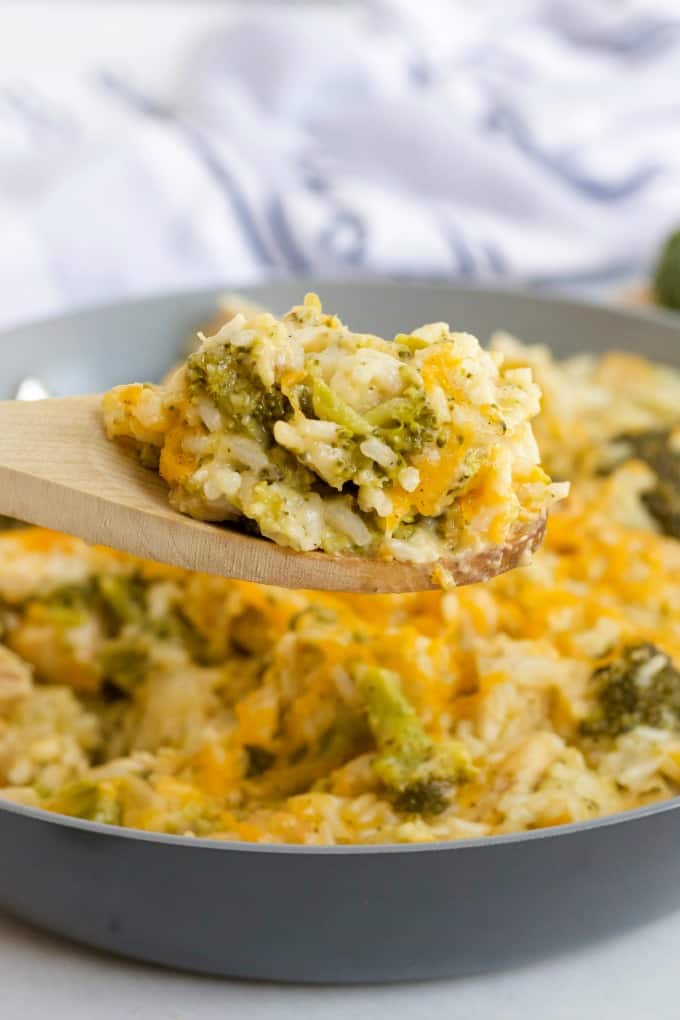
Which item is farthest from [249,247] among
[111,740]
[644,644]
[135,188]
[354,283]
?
[644,644]

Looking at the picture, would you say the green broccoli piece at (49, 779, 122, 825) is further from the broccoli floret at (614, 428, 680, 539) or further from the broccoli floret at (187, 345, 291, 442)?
→ the broccoli floret at (614, 428, 680, 539)

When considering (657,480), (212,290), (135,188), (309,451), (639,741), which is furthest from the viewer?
(135,188)

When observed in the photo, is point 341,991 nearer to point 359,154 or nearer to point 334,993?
point 334,993

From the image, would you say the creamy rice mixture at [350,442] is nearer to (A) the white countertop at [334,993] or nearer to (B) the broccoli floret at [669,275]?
(A) the white countertop at [334,993]

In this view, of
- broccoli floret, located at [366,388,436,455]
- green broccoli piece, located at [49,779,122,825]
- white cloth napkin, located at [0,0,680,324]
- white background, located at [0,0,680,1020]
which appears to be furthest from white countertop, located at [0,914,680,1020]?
white cloth napkin, located at [0,0,680,324]

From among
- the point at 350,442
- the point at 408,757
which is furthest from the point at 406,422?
the point at 408,757

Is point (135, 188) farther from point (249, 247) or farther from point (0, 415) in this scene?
point (0, 415)

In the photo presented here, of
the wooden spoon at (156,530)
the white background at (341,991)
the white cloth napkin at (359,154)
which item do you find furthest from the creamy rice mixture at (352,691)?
the white cloth napkin at (359,154)
